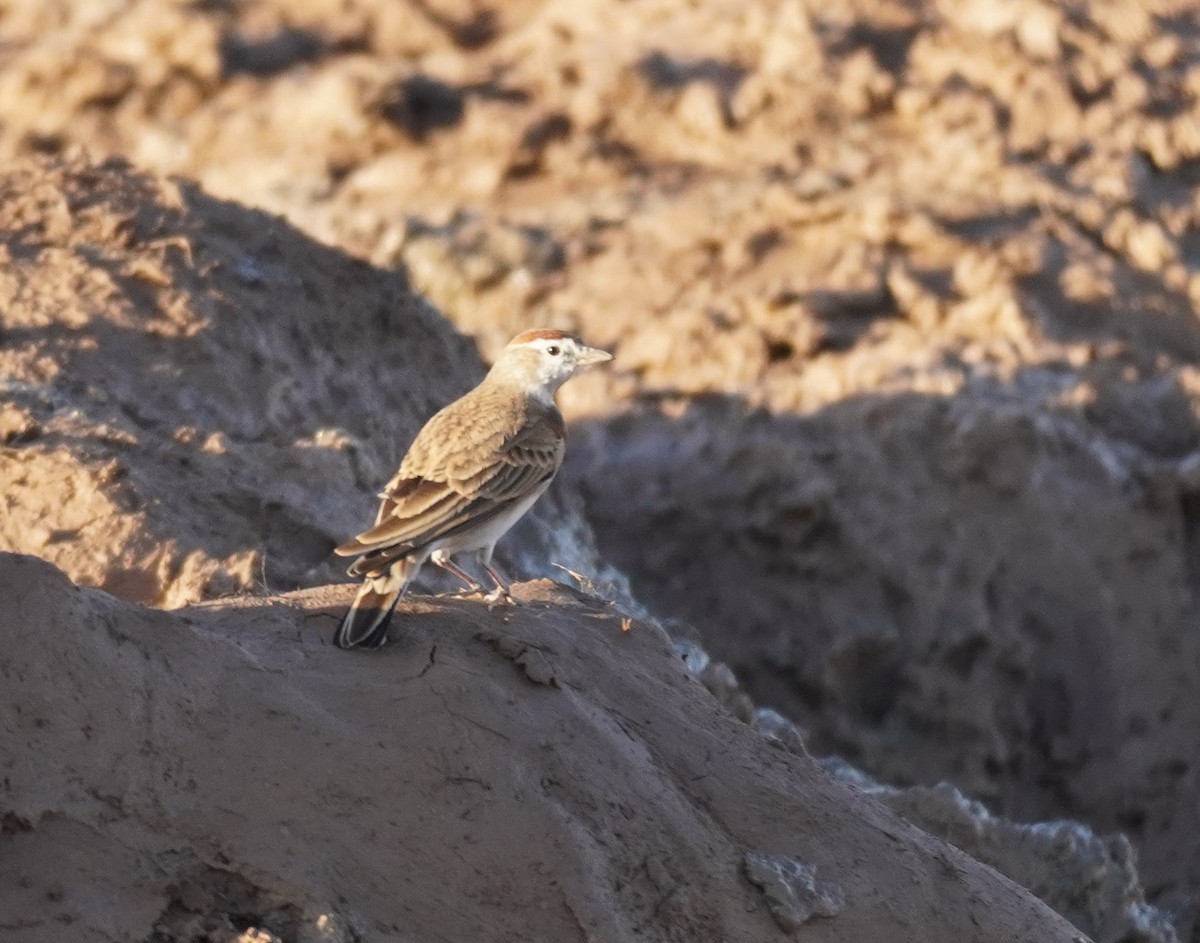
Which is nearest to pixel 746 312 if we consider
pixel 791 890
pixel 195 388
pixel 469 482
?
pixel 195 388

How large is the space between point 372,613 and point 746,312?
24.8 feet

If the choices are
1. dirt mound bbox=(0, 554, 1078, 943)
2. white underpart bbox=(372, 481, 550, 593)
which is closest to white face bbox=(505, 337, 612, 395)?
white underpart bbox=(372, 481, 550, 593)

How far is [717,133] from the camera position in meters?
14.7

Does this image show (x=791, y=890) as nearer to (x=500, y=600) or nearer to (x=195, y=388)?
(x=500, y=600)

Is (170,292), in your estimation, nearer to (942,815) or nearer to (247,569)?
(247,569)

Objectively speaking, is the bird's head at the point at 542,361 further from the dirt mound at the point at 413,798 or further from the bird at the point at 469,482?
the dirt mound at the point at 413,798

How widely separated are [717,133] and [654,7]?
153 centimetres

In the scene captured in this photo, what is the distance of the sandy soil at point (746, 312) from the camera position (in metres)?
8.96

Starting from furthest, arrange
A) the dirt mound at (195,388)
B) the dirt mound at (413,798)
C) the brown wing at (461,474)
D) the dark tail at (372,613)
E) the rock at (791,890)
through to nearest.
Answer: the dirt mound at (195,388) < the brown wing at (461,474) < the dark tail at (372,613) < the rock at (791,890) < the dirt mound at (413,798)

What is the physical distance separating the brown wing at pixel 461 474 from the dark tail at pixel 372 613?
18 cm

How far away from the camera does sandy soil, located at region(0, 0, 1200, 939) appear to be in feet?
29.4

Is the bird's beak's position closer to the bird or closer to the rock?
the bird

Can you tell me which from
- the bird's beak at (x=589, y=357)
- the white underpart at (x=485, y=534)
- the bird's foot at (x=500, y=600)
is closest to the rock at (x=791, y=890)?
the bird's foot at (x=500, y=600)

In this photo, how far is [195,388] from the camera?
8672mm
